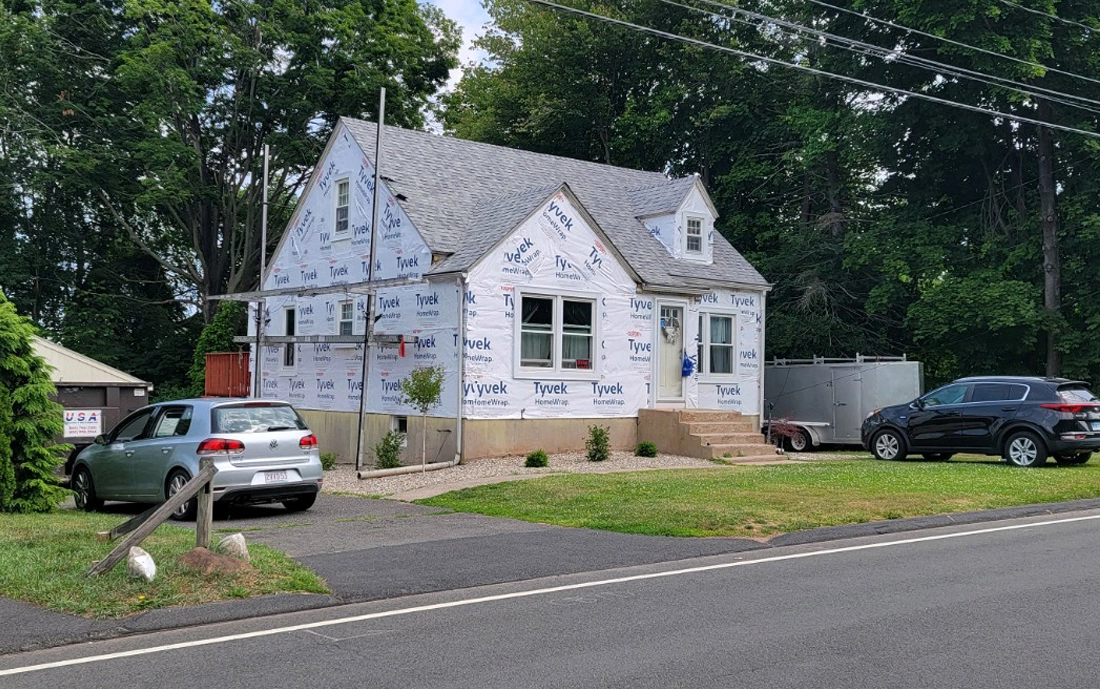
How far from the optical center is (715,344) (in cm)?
2611

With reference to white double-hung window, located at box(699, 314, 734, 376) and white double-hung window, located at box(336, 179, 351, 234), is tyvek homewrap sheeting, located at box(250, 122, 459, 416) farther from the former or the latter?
white double-hung window, located at box(699, 314, 734, 376)

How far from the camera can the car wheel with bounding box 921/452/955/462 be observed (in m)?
21.9

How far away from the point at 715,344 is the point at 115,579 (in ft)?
63.2

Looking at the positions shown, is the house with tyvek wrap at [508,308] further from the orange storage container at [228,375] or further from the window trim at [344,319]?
the orange storage container at [228,375]

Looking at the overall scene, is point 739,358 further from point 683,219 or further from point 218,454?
point 218,454

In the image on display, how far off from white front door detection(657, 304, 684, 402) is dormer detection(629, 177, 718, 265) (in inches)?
89.6

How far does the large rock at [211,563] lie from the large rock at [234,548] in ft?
0.49

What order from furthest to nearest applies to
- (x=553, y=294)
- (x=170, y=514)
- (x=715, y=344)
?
(x=715, y=344), (x=553, y=294), (x=170, y=514)

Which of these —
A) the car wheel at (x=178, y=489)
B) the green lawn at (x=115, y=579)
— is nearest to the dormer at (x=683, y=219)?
the car wheel at (x=178, y=489)

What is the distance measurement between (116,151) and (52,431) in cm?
2450

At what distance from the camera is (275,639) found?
7.26m

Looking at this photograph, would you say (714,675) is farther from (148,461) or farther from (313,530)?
(148,461)

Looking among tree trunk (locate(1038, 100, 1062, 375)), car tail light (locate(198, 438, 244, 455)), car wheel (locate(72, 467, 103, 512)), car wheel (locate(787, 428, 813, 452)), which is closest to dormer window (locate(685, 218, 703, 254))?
car wheel (locate(787, 428, 813, 452))

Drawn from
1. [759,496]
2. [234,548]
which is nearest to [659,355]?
[759,496]
